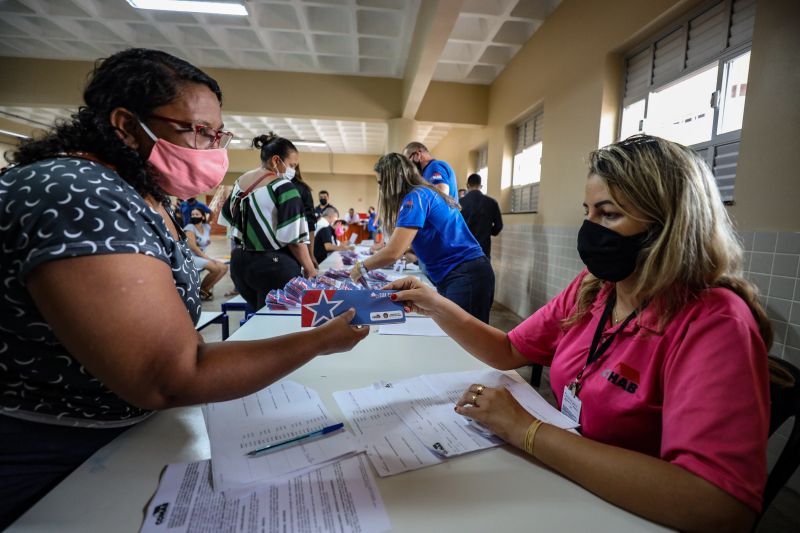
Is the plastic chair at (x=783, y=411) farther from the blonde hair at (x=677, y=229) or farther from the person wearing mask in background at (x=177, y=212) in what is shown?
the person wearing mask in background at (x=177, y=212)

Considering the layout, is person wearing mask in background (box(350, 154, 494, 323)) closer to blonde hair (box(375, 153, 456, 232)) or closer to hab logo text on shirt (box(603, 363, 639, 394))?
blonde hair (box(375, 153, 456, 232))

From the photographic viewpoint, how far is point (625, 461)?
0.69 m

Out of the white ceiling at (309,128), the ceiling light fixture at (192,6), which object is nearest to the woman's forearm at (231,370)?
the ceiling light fixture at (192,6)

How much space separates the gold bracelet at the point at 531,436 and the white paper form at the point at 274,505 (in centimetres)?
32

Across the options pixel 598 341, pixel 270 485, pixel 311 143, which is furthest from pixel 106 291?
pixel 311 143

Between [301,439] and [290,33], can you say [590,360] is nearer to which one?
[301,439]

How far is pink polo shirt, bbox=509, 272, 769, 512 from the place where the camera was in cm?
62

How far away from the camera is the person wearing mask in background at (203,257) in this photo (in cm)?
500

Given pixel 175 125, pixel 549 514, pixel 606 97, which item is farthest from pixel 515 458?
pixel 606 97

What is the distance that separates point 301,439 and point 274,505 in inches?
6.6

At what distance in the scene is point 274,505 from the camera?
623mm

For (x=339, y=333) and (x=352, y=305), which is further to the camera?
(x=352, y=305)

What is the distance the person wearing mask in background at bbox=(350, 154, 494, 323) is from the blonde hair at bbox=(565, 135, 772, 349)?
1323 mm

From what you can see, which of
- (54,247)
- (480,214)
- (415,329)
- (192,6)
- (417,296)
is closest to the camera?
(54,247)
